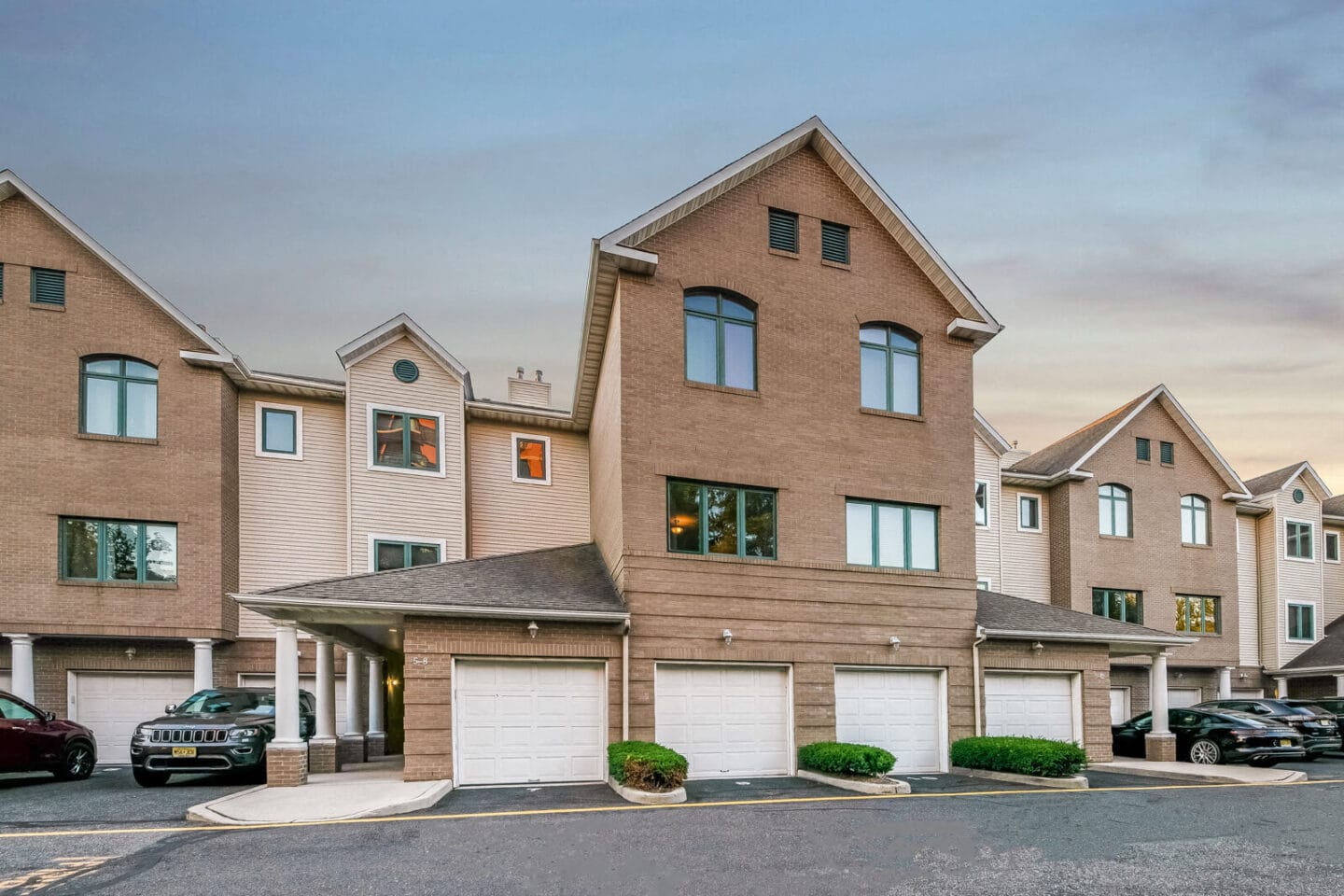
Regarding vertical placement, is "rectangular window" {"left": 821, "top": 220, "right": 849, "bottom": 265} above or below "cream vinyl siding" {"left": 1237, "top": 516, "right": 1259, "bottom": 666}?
above

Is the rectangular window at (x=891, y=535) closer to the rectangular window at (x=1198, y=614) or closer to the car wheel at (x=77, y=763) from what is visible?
the car wheel at (x=77, y=763)

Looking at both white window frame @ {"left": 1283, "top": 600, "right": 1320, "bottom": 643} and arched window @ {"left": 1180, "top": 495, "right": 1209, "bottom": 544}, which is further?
white window frame @ {"left": 1283, "top": 600, "right": 1320, "bottom": 643}

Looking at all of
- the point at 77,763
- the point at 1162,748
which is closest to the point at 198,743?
the point at 77,763

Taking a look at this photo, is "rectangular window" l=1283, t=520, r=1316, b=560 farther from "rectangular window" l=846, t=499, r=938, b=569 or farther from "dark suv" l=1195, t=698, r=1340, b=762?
"rectangular window" l=846, t=499, r=938, b=569

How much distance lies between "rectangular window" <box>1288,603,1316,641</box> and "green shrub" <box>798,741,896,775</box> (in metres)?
24.5

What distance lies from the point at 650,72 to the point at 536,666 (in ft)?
40.1

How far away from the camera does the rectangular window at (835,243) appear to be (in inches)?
717

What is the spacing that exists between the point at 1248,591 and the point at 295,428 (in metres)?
30.9

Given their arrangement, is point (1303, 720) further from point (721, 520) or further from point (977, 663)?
point (721, 520)

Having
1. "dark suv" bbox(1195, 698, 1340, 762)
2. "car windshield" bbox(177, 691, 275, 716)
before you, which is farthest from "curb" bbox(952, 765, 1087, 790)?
"car windshield" bbox(177, 691, 275, 716)

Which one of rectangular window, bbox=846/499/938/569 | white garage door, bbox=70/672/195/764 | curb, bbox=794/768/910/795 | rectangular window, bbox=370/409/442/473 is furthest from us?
rectangular window, bbox=370/409/442/473

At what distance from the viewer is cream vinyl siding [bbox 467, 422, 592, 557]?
2286 centimetres

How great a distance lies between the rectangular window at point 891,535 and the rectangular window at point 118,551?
1458 cm

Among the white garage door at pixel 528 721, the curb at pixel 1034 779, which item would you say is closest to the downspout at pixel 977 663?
the curb at pixel 1034 779
